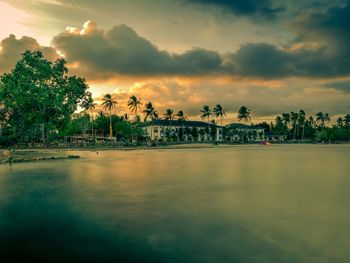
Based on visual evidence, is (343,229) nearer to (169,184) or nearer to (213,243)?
(213,243)

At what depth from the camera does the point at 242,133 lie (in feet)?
537

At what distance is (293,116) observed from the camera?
169 metres

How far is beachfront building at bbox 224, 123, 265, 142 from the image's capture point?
16325cm

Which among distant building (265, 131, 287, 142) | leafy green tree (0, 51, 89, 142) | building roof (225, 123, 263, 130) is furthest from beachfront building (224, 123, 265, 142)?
leafy green tree (0, 51, 89, 142)

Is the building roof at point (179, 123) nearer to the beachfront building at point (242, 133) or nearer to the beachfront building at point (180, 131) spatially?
the beachfront building at point (180, 131)

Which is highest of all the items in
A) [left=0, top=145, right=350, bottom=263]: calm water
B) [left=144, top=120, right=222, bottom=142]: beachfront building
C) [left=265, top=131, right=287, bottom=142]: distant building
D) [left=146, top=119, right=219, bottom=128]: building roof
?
[left=146, top=119, right=219, bottom=128]: building roof

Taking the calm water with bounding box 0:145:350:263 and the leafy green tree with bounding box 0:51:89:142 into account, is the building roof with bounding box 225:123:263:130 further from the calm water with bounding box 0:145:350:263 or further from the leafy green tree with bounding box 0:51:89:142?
the calm water with bounding box 0:145:350:263

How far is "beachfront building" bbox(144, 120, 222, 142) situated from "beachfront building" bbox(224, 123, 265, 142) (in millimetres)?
14526

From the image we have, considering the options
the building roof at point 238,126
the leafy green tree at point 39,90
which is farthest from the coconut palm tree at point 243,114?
the leafy green tree at point 39,90

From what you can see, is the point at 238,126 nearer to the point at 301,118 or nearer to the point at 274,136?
the point at 274,136

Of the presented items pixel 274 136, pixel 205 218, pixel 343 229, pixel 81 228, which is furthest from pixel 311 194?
pixel 274 136

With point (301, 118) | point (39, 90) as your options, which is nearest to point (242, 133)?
point (301, 118)

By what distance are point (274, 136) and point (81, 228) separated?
170m

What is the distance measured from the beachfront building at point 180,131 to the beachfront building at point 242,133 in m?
Answer: 14.5
